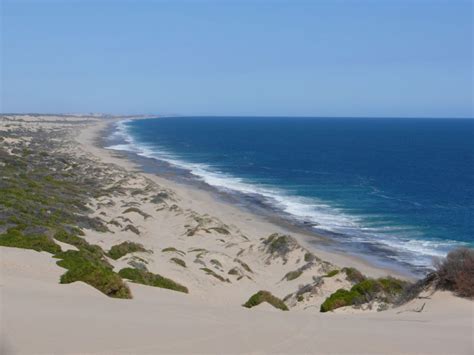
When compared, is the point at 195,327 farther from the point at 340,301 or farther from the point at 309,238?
the point at 309,238

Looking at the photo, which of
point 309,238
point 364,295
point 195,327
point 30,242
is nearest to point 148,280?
point 30,242

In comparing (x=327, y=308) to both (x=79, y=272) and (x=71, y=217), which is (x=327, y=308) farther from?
(x=71, y=217)

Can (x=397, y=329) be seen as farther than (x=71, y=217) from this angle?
No

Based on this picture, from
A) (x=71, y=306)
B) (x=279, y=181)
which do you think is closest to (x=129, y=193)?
(x=279, y=181)

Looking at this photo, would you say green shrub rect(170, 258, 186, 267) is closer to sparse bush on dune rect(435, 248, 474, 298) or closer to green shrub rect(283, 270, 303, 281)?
green shrub rect(283, 270, 303, 281)

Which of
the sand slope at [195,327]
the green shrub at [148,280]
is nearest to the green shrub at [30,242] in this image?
the green shrub at [148,280]

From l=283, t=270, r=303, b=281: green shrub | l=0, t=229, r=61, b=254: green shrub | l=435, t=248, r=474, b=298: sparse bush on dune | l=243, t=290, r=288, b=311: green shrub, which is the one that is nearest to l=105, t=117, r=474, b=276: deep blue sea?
l=283, t=270, r=303, b=281: green shrub

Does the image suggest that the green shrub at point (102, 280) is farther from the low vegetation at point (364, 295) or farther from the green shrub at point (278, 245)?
the green shrub at point (278, 245)

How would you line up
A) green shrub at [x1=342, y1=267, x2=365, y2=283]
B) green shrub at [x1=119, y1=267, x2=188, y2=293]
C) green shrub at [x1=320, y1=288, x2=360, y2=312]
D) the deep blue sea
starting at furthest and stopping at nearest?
the deep blue sea < green shrub at [x1=342, y1=267, x2=365, y2=283] < green shrub at [x1=119, y1=267, x2=188, y2=293] < green shrub at [x1=320, y1=288, x2=360, y2=312]
